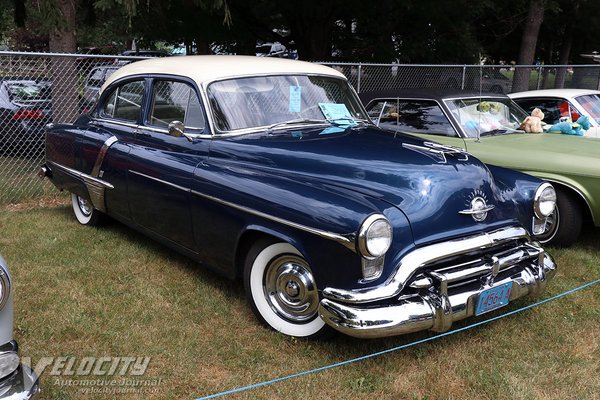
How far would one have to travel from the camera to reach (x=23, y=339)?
336cm

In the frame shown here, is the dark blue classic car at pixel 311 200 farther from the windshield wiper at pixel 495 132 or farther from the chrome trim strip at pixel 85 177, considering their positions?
the windshield wiper at pixel 495 132

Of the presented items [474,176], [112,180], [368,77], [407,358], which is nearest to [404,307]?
[407,358]

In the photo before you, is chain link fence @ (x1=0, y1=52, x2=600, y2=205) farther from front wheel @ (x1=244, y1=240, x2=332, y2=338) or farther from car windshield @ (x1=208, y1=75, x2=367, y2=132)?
front wheel @ (x1=244, y1=240, x2=332, y2=338)

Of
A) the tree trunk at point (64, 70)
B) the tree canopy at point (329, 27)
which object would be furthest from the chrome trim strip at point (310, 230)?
the tree canopy at point (329, 27)

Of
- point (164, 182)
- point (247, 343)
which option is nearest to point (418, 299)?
point (247, 343)

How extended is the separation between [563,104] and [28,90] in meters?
7.29

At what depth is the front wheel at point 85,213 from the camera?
17.9 ft

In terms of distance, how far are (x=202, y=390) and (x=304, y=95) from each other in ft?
7.65

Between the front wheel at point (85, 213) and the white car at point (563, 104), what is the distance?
5757mm

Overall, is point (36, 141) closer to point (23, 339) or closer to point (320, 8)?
point (23, 339)

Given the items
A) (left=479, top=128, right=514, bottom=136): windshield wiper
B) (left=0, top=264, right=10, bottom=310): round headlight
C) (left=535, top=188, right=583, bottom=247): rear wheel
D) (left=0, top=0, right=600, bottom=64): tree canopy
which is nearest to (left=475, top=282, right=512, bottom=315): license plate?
(left=535, top=188, right=583, bottom=247): rear wheel

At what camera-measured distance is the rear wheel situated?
190 inches

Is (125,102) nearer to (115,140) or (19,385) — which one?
(115,140)

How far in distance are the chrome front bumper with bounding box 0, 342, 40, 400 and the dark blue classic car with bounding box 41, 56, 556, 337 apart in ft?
4.61
